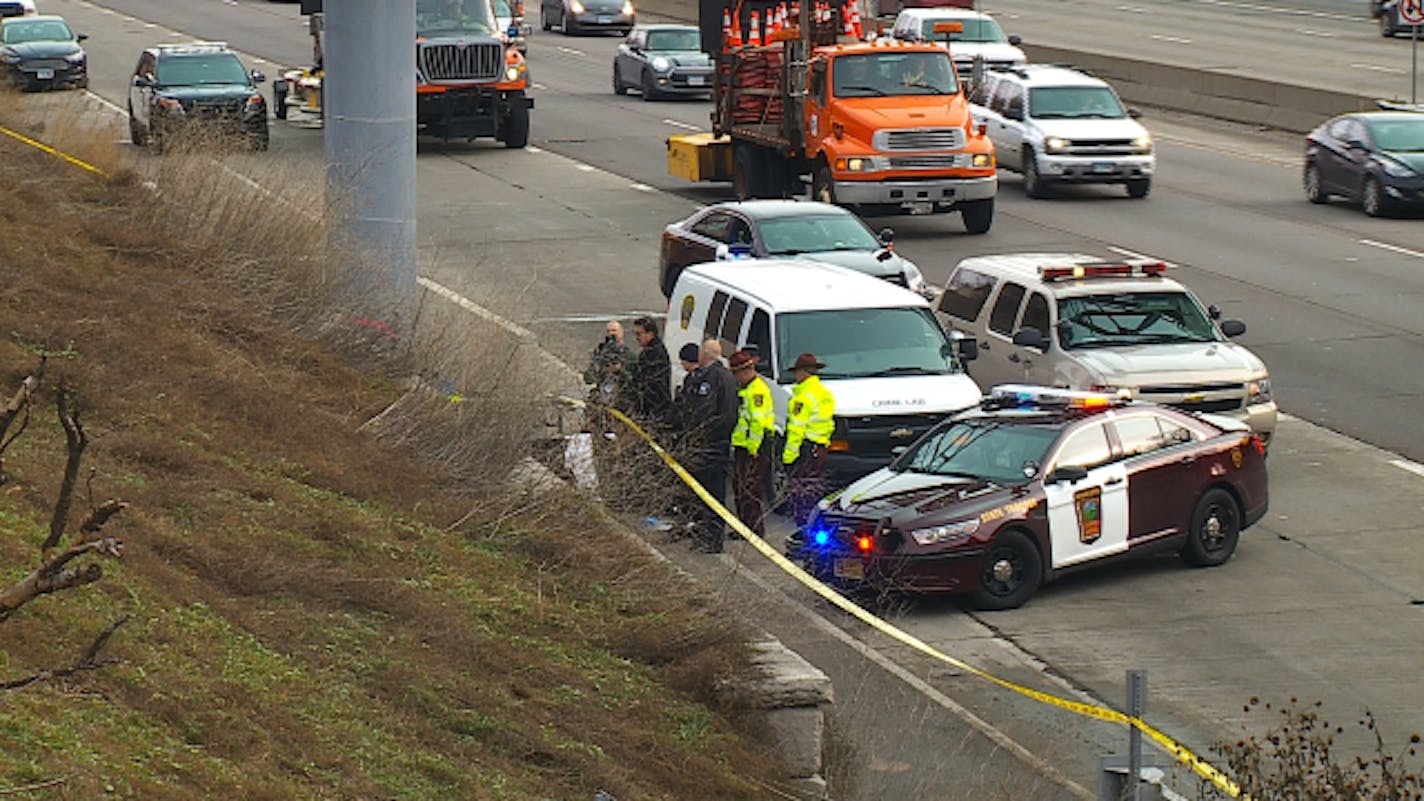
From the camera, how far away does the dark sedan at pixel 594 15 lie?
62.7 m

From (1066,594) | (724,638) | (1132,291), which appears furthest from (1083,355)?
(724,638)

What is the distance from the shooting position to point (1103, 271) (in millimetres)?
19078

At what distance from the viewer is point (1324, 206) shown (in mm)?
33125

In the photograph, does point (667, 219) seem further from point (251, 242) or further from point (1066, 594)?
point (1066, 594)

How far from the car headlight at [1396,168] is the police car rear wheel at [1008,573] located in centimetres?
1852

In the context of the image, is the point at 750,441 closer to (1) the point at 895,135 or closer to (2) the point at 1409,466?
(2) the point at 1409,466

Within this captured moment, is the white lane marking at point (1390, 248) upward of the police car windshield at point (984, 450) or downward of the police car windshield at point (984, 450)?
downward

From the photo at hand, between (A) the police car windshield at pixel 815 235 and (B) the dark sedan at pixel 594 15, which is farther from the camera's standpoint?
(B) the dark sedan at pixel 594 15

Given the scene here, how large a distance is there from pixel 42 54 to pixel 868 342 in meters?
31.1

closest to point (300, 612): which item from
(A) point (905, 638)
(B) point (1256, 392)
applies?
(A) point (905, 638)

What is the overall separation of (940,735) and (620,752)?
2.49 m

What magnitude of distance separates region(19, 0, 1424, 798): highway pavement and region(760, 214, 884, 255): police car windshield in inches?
85.0

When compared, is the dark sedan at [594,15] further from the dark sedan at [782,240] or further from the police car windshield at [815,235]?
the police car windshield at [815,235]

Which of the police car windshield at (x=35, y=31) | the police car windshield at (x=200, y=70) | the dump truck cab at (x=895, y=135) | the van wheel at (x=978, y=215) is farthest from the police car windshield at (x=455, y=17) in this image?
the police car windshield at (x=35, y=31)
